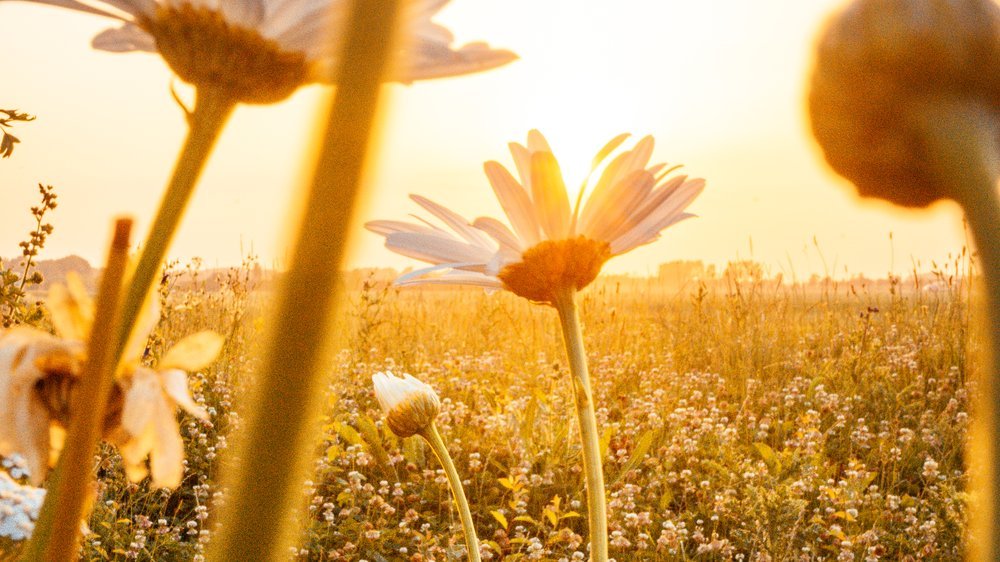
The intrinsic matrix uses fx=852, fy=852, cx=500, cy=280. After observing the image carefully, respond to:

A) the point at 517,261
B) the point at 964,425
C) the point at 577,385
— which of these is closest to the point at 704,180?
the point at 517,261

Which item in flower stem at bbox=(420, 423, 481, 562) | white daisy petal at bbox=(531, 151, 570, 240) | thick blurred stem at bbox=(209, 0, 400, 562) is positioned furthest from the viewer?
white daisy petal at bbox=(531, 151, 570, 240)

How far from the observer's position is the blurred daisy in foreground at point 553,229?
71cm

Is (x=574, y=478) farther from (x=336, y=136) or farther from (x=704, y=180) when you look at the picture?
(x=336, y=136)

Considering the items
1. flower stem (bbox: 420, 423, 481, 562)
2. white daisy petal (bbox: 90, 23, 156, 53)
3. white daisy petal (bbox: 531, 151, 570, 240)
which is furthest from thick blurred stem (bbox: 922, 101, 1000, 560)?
white daisy petal (bbox: 531, 151, 570, 240)

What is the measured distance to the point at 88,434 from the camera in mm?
175

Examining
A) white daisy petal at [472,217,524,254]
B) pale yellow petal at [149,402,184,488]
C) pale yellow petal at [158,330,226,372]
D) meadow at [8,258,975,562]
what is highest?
white daisy petal at [472,217,524,254]

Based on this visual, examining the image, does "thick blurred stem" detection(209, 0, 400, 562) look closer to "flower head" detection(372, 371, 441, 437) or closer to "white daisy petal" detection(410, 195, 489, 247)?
"white daisy petal" detection(410, 195, 489, 247)

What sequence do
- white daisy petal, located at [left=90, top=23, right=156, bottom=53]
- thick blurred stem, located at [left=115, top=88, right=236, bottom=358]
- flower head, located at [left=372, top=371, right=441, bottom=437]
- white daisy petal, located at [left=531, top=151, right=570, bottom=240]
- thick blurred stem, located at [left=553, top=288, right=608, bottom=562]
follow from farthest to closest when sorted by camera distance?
flower head, located at [left=372, top=371, right=441, bottom=437] < white daisy petal, located at [left=531, top=151, right=570, bottom=240] < thick blurred stem, located at [left=553, top=288, right=608, bottom=562] < white daisy petal, located at [left=90, top=23, right=156, bottom=53] < thick blurred stem, located at [left=115, top=88, right=236, bottom=358]

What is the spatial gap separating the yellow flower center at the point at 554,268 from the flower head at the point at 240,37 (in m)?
0.42

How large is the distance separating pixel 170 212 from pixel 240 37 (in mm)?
109

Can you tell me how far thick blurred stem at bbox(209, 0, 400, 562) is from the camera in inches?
3.3

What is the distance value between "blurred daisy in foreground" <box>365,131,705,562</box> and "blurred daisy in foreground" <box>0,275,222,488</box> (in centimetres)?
38

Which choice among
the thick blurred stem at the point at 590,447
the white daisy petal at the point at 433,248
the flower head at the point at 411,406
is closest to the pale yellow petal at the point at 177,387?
the thick blurred stem at the point at 590,447

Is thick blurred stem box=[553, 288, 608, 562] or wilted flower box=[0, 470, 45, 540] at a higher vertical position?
thick blurred stem box=[553, 288, 608, 562]
